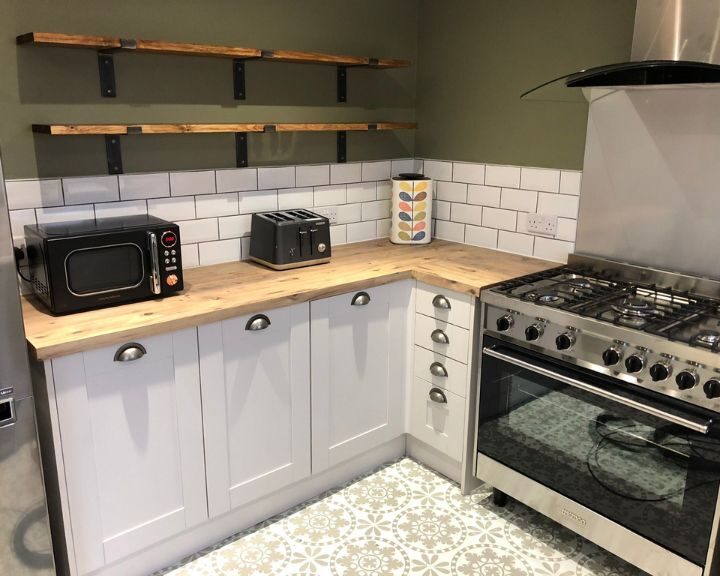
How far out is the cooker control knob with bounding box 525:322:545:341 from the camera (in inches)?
87.0

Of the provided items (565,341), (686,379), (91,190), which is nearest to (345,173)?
(91,190)

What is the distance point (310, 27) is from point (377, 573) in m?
2.26

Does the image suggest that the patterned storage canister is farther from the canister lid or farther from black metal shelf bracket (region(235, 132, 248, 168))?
black metal shelf bracket (region(235, 132, 248, 168))

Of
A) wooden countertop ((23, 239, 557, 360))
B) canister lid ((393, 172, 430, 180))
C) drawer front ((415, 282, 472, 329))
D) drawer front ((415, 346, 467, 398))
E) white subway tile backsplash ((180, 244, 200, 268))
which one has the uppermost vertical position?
canister lid ((393, 172, 430, 180))

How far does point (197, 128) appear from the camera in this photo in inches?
94.7

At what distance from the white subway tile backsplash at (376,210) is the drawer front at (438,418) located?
3.02 feet

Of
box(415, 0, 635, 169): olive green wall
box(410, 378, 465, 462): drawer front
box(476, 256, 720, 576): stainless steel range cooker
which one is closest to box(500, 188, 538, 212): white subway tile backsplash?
box(415, 0, 635, 169): olive green wall

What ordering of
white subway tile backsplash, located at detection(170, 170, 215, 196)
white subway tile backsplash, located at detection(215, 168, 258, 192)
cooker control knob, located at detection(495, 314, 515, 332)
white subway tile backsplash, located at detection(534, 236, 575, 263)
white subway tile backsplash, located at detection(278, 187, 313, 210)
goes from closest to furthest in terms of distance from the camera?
cooker control knob, located at detection(495, 314, 515, 332) → white subway tile backsplash, located at detection(170, 170, 215, 196) → white subway tile backsplash, located at detection(215, 168, 258, 192) → white subway tile backsplash, located at detection(534, 236, 575, 263) → white subway tile backsplash, located at detection(278, 187, 313, 210)

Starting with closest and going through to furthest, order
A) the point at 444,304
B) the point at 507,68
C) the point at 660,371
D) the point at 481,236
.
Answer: the point at 660,371
the point at 444,304
the point at 507,68
the point at 481,236

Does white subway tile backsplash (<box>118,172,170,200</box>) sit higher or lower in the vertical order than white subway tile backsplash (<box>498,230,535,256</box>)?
higher

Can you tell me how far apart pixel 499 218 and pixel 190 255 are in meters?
1.43

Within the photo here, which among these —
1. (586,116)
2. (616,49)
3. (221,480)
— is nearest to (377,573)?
(221,480)

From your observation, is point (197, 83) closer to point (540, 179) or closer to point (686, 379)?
point (540, 179)

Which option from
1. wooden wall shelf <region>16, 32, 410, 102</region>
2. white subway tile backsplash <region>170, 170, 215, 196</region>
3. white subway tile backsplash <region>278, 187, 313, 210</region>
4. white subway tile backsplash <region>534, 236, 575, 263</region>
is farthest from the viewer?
white subway tile backsplash <region>278, 187, 313, 210</region>
